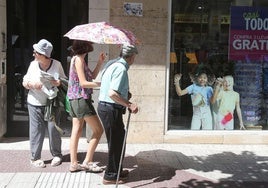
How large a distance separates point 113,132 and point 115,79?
0.64m

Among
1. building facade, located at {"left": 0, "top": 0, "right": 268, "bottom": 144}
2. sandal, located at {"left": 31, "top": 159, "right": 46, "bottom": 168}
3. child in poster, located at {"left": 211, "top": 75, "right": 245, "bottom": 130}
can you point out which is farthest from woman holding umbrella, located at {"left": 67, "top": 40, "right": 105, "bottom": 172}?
child in poster, located at {"left": 211, "top": 75, "right": 245, "bottom": 130}

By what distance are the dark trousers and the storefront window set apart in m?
2.57

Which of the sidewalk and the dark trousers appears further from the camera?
the sidewalk

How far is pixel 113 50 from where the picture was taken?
7.85 metres

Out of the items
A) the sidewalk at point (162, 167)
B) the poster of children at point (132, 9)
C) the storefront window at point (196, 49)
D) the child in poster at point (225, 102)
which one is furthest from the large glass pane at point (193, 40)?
the sidewalk at point (162, 167)

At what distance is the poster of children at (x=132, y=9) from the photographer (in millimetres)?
7780

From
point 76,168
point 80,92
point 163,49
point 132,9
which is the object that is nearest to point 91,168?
point 76,168

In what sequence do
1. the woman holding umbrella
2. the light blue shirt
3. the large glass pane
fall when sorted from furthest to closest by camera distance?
the large glass pane
the woman holding umbrella
the light blue shirt

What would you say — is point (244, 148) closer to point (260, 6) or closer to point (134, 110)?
point (260, 6)

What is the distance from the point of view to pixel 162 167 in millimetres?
6688

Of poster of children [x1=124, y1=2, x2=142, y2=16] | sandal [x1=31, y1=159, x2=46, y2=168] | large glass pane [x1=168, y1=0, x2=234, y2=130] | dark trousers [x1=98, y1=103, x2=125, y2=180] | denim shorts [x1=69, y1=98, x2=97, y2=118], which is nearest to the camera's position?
dark trousers [x1=98, y1=103, x2=125, y2=180]

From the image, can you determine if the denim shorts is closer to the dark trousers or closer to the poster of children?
the dark trousers

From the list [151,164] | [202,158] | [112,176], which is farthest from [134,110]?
[202,158]

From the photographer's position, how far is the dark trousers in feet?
18.6
